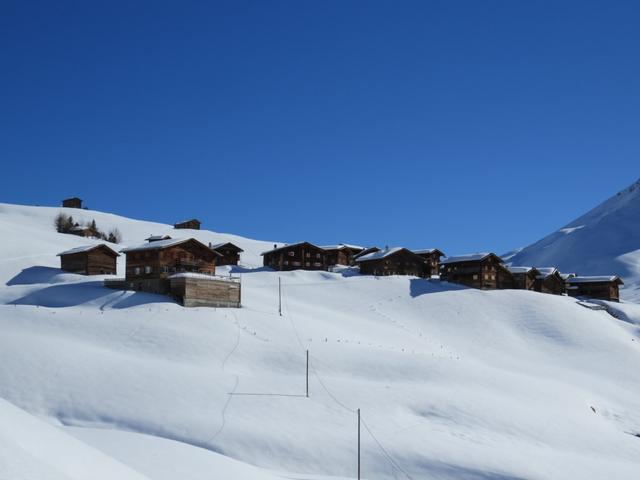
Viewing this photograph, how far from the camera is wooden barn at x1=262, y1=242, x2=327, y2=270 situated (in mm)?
87562

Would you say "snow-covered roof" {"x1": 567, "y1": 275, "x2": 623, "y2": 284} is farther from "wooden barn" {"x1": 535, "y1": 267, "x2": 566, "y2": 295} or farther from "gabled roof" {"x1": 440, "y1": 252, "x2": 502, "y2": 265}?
"gabled roof" {"x1": 440, "y1": 252, "x2": 502, "y2": 265}

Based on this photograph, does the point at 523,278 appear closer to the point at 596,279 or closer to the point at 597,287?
the point at 597,287

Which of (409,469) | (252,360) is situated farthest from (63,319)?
(409,469)

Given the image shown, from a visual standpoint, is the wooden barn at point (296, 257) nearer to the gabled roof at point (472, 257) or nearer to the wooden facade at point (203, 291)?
the gabled roof at point (472, 257)

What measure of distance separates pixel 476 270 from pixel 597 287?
29056 mm

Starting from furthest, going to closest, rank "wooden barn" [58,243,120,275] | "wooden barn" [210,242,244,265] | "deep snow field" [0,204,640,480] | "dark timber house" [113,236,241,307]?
"wooden barn" [210,242,244,265] < "wooden barn" [58,243,120,275] < "dark timber house" [113,236,241,307] < "deep snow field" [0,204,640,480]

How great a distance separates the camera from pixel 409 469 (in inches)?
1109

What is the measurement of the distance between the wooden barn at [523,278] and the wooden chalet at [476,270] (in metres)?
4.70

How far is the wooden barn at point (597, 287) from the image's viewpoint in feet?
317

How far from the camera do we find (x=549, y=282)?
305 ft

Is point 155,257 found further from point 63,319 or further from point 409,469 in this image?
point 409,469

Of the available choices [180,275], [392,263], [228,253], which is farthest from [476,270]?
[180,275]

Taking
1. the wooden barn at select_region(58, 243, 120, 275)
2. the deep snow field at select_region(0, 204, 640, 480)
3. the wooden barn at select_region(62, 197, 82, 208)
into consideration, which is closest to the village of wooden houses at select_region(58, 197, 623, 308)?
the wooden barn at select_region(58, 243, 120, 275)

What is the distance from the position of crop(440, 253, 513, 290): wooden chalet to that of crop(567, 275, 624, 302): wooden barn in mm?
22015
